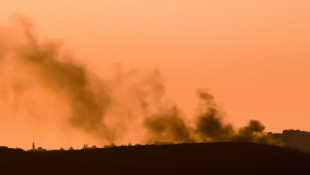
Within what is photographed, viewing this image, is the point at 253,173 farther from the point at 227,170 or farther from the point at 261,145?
the point at 261,145

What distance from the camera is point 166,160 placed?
2672 inches

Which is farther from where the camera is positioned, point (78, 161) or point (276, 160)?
point (276, 160)

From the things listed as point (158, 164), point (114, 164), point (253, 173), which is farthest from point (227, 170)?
point (114, 164)

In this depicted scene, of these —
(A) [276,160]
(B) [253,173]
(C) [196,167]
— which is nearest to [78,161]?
(C) [196,167]

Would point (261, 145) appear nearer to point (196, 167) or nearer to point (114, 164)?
point (196, 167)

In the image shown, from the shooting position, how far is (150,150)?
72312 millimetres

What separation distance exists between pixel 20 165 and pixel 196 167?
16.6 metres

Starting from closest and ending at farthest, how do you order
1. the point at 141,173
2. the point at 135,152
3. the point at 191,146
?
the point at 141,173
the point at 135,152
the point at 191,146

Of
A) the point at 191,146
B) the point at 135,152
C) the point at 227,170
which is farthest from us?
the point at 191,146

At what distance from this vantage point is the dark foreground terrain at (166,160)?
205ft

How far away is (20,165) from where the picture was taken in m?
62.5

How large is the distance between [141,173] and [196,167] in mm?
6730

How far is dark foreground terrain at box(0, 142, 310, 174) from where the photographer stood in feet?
205

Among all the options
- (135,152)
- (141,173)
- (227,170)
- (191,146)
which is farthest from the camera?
(191,146)
